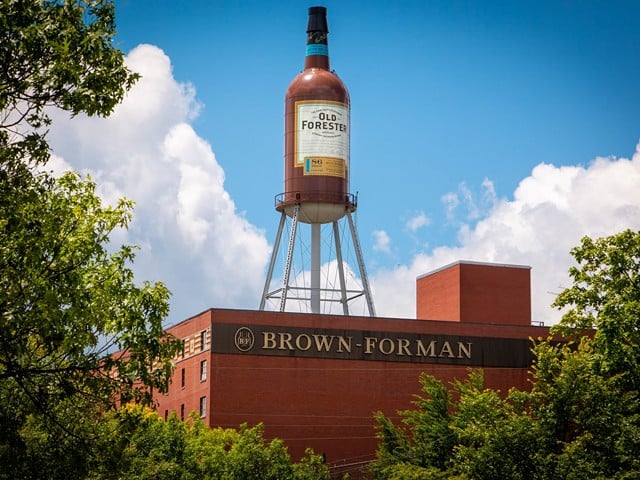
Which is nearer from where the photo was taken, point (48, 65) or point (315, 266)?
point (48, 65)

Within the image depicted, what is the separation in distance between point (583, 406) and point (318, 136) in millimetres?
37637

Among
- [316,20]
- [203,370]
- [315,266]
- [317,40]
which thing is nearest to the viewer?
[203,370]

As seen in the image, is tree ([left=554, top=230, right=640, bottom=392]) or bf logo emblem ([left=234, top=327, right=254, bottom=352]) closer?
tree ([left=554, top=230, right=640, bottom=392])

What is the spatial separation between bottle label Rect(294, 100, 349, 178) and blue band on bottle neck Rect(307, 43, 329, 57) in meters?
4.37

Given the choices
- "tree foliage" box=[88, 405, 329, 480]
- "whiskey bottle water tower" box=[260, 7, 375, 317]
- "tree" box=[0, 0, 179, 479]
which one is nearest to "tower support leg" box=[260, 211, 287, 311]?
"whiskey bottle water tower" box=[260, 7, 375, 317]

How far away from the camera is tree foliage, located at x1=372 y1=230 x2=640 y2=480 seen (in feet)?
216

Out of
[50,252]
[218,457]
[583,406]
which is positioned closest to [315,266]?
[218,457]

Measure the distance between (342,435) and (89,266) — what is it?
50.7m

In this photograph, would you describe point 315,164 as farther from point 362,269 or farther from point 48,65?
point 48,65

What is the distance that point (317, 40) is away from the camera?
4112 inches

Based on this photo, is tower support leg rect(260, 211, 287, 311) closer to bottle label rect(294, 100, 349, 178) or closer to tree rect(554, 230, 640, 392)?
bottle label rect(294, 100, 349, 178)

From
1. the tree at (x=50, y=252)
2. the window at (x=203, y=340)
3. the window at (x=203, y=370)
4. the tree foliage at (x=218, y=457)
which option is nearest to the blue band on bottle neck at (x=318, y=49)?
the window at (x=203, y=340)

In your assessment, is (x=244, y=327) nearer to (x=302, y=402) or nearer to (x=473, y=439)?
(x=302, y=402)

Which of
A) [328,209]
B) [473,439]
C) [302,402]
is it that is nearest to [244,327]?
[302,402]
